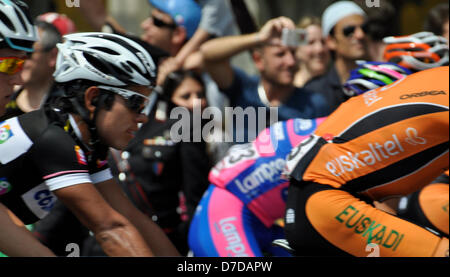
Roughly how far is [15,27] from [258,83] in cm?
263

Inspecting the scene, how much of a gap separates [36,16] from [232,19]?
1712mm

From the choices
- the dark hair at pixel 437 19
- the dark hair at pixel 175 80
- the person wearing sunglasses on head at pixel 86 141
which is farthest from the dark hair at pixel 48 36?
the dark hair at pixel 437 19

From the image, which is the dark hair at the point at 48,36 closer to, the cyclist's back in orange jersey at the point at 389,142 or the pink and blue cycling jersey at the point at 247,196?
the pink and blue cycling jersey at the point at 247,196

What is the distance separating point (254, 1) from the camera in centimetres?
805

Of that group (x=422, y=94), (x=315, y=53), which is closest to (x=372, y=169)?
(x=422, y=94)

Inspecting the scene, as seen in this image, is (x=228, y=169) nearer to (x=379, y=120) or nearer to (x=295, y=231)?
(x=295, y=231)

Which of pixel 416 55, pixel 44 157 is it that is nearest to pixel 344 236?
pixel 416 55

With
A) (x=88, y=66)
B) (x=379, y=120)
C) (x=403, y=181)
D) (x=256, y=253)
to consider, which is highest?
(x=88, y=66)

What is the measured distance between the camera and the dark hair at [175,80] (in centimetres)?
529

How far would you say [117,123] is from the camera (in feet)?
10.6

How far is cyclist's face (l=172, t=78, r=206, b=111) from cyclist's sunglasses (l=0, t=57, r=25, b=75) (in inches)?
92.3

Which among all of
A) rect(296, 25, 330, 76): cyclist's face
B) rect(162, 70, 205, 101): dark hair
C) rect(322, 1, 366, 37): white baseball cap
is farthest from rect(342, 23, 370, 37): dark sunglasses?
rect(162, 70, 205, 101): dark hair

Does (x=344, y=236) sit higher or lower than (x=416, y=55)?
lower
